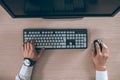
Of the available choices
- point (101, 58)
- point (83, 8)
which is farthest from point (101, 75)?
point (83, 8)

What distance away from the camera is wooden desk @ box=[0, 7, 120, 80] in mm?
1558

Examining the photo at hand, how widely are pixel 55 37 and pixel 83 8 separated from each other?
28 centimetres

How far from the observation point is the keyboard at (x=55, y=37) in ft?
5.12

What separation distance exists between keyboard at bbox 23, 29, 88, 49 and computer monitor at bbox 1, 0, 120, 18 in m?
0.13

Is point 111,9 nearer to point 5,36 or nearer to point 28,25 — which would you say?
point 28,25

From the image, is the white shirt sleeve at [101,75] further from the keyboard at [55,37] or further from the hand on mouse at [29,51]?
the hand on mouse at [29,51]

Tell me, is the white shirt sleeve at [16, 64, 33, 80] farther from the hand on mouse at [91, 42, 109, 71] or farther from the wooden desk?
the hand on mouse at [91, 42, 109, 71]

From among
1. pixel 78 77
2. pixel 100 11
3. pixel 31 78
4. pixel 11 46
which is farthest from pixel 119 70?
pixel 11 46

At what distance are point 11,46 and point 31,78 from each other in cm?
23

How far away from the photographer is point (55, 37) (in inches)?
61.6

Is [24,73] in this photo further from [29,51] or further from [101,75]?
[101,75]

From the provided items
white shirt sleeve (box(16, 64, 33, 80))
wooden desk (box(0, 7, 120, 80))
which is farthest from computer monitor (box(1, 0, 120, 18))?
white shirt sleeve (box(16, 64, 33, 80))

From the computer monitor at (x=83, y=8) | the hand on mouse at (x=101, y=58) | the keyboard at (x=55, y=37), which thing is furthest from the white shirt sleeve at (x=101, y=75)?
the computer monitor at (x=83, y=8)

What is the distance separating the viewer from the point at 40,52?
5.08 ft
